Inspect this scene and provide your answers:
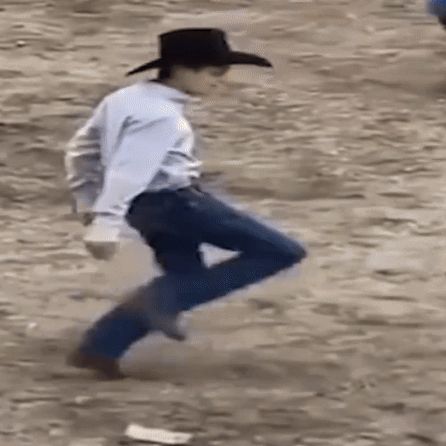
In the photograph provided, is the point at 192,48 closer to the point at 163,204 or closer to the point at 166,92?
the point at 166,92

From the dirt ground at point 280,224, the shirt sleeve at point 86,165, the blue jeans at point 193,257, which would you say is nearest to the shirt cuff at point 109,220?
the blue jeans at point 193,257

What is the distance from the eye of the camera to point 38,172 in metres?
8.27

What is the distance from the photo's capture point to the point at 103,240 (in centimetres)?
493

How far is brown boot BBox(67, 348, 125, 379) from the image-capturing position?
5.48 meters

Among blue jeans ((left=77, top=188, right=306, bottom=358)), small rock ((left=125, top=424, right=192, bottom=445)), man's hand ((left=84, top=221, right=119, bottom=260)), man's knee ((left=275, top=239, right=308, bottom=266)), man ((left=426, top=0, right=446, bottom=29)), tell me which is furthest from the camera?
man ((left=426, top=0, right=446, bottom=29))

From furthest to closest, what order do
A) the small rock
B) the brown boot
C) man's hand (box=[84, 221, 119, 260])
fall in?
1. the brown boot
2. the small rock
3. man's hand (box=[84, 221, 119, 260])

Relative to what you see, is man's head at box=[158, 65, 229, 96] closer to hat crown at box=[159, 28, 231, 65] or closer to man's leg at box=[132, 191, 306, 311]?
hat crown at box=[159, 28, 231, 65]

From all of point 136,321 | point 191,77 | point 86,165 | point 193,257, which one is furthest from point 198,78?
point 136,321

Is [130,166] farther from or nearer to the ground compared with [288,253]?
farther from the ground

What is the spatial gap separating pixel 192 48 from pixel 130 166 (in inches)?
17.0

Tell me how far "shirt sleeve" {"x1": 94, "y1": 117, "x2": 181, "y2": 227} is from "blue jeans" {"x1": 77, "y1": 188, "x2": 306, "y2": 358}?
6.4 inches

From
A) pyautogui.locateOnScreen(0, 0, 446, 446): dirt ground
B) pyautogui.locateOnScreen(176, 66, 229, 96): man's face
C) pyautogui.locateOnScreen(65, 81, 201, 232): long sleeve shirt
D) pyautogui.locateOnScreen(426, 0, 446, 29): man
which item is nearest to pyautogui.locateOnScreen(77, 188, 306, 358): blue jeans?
pyautogui.locateOnScreen(65, 81, 201, 232): long sleeve shirt

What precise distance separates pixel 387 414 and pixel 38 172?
3.44 meters

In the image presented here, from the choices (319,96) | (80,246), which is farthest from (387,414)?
(319,96)
